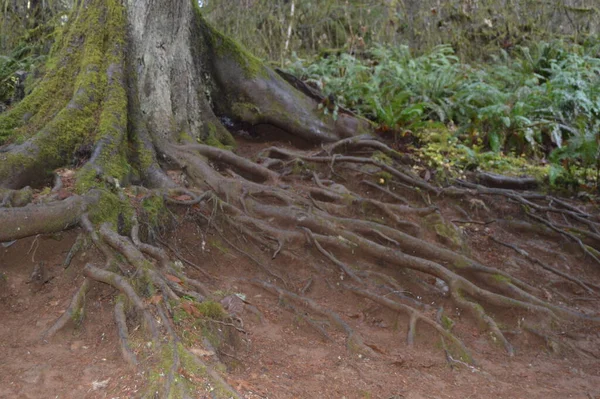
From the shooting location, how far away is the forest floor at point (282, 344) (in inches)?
130

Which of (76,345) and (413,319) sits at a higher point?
(76,345)

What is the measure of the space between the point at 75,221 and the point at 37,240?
12.9 inches

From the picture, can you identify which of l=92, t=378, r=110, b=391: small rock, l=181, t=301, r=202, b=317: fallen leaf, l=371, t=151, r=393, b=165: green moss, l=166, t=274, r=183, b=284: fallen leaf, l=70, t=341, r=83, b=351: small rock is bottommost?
l=70, t=341, r=83, b=351: small rock

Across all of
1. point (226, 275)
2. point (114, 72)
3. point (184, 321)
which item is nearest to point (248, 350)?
point (184, 321)

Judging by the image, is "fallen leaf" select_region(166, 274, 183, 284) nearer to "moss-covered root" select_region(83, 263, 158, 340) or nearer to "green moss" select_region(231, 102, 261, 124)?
"moss-covered root" select_region(83, 263, 158, 340)

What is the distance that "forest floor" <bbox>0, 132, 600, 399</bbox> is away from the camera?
3.31 metres

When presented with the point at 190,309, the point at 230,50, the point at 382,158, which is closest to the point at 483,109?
the point at 382,158

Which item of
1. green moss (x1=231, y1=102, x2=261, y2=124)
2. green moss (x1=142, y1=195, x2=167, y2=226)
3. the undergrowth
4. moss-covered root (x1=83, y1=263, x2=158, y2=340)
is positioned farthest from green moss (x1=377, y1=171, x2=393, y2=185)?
moss-covered root (x1=83, y1=263, x2=158, y2=340)

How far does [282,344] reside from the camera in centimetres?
427

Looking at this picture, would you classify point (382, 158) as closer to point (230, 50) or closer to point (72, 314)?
point (230, 50)

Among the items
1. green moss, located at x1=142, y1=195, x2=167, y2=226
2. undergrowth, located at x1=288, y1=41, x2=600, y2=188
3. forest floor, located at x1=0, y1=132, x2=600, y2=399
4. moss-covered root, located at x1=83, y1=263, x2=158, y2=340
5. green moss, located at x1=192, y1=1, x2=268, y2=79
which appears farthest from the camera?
undergrowth, located at x1=288, y1=41, x2=600, y2=188

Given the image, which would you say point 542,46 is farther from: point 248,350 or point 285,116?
point 248,350

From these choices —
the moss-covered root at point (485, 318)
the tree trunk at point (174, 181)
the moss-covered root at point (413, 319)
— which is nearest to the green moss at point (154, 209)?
the tree trunk at point (174, 181)

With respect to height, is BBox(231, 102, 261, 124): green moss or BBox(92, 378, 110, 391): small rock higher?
BBox(231, 102, 261, 124): green moss
